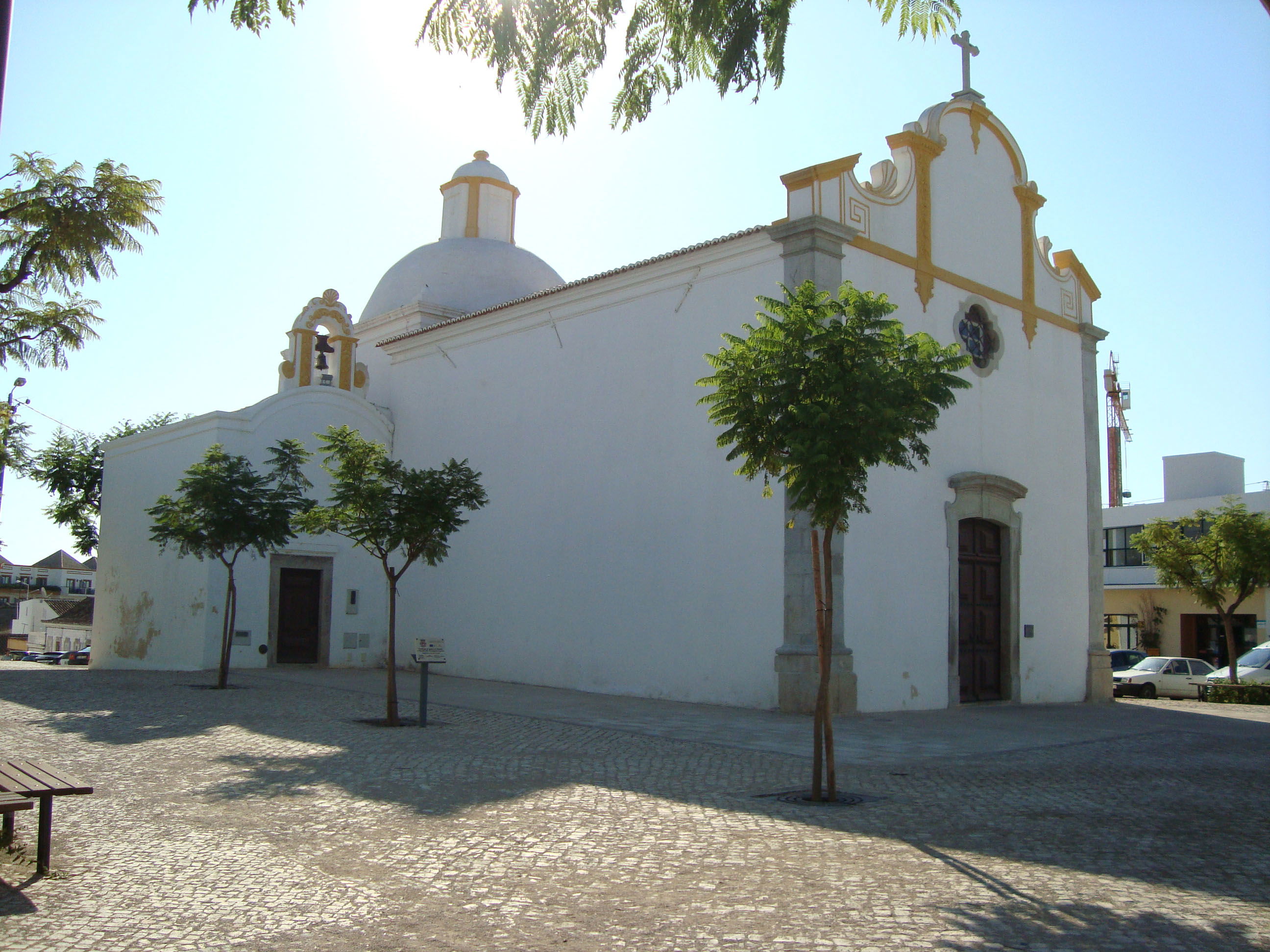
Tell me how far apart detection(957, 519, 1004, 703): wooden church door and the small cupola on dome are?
14744mm

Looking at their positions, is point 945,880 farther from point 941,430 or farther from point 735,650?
point 941,430

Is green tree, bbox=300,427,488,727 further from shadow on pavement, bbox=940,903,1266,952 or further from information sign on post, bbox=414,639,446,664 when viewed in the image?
shadow on pavement, bbox=940,903,1266,952

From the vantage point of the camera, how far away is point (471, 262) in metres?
25.0

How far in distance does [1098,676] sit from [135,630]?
18.0 m

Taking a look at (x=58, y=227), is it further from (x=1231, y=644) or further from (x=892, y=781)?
(x=1231, y=644)

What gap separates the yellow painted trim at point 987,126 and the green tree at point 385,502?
36.1ft

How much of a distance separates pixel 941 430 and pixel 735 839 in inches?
435

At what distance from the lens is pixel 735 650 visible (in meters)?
14.7

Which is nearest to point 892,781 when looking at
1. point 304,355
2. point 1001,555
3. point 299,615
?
point 1001,555

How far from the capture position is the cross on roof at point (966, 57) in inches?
725

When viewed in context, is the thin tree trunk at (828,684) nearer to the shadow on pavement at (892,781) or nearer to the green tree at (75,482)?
the shadow on pavement at (892,781)

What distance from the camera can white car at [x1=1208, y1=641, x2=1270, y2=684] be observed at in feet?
84.1

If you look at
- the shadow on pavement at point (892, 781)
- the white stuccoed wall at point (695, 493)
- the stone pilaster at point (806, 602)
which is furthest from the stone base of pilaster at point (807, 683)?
the shadow on pavement at point (892, 781)

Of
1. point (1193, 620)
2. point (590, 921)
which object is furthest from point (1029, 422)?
point (1193, 620)
